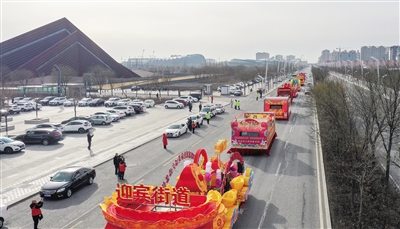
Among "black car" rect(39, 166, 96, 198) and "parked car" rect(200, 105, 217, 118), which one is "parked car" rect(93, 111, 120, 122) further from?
"black car" rect(39, 166, 96, 198)

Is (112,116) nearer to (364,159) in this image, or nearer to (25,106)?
(25,106)

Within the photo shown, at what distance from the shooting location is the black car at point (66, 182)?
58.5 feet

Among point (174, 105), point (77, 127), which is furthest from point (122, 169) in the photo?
point (174, 105)

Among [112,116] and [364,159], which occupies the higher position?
[112,116]

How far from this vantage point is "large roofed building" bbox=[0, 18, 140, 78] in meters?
93.2

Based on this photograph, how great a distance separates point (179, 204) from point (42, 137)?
2346cm

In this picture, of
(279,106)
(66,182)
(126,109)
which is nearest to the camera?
(66,182)

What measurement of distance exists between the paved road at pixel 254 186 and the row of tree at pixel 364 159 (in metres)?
1.52

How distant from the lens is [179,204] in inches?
431

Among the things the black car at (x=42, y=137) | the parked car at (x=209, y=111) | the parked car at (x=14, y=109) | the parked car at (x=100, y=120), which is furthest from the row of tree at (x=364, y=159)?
the parked car at (x=14, y=109)

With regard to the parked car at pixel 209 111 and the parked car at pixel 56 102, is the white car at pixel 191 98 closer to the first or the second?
the parked car at pixel 209 111

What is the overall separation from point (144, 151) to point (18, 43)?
282 ft

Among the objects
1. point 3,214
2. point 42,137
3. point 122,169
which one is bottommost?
point 3,214

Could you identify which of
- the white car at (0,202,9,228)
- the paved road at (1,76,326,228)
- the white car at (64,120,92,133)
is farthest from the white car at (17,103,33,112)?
the white car at (0,202,9,228)
